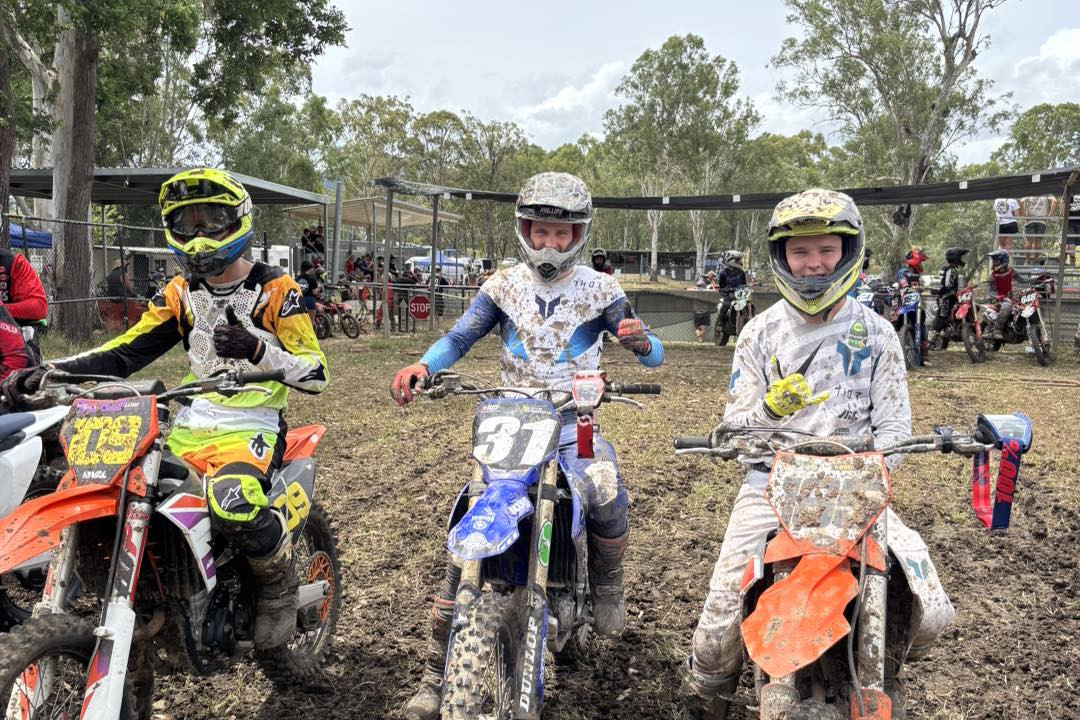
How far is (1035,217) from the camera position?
21547mm

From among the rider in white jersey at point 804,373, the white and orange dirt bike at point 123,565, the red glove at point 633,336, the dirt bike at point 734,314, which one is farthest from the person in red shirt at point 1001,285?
the white and orange dirt bike at point 123,565

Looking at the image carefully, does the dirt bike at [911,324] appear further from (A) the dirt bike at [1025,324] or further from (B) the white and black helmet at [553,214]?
(B) the white and black helmet at [553,214]

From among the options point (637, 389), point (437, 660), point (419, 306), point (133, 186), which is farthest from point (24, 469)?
point (133, 186)

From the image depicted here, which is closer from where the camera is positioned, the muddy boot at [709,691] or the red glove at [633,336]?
the muddy boot at [709,691]

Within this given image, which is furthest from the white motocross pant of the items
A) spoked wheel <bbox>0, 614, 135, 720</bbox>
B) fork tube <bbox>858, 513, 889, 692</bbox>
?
spoked wheel <bbox>0, 614, 135, 720</bbox>

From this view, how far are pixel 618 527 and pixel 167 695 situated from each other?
6.90 feet

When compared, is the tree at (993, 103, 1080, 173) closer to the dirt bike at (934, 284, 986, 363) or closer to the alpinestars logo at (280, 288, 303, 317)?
the dirt bike at (934, 284, 986, 363)

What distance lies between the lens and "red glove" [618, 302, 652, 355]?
124 inches

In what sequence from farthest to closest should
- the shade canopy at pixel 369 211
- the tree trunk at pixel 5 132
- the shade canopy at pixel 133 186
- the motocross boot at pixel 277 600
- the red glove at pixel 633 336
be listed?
the shade canopy at pixel 369 211, the shade canopy at pixel 133 186, the tree trunk at pixel 5 132, the red glove at pixel 633 336, the motocross boot at pixel 277 600

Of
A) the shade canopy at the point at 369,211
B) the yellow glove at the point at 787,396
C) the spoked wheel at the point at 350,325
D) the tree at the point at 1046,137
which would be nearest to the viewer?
the yellow glove at the point at 787,396

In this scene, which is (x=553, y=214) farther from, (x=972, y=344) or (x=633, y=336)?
(x=972, y=344)

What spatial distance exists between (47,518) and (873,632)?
245cm

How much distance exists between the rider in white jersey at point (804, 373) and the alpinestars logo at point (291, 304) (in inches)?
72.7

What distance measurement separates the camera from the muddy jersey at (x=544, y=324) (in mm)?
3475
